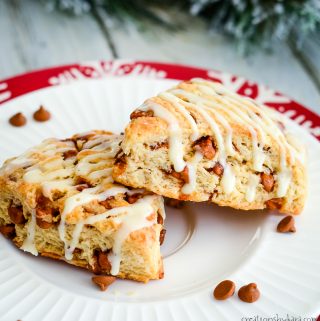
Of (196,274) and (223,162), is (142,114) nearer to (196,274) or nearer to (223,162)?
(223,162)

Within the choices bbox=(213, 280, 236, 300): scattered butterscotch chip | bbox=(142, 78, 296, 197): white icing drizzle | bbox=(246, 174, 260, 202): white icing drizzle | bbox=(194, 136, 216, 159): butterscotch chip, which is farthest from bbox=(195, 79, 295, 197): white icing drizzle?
bbox=(213, 280, 236, 300): scattered butterscotch chip

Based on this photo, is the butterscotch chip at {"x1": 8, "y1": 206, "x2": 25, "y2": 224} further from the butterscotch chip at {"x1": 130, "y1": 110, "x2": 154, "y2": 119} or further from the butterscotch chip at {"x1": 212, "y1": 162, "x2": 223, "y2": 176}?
the butterscotch chip at {"x1": 212, "y1": 162, "x2": 223, "y2": 176}

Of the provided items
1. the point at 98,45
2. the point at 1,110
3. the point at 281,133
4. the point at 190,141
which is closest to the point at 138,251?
the point at 190,141

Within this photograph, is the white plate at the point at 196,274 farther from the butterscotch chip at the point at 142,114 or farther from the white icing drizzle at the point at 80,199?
the butterscotch chip at the point at 142,114

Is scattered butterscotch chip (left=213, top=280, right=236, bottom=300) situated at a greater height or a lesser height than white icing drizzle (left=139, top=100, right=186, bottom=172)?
lesser

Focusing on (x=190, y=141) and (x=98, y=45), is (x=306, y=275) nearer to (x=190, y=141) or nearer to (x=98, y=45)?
(x=190, y=141)

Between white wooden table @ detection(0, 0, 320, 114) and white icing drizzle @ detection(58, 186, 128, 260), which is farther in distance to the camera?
white wooden table @ detection(0, 0, 320, 114)
